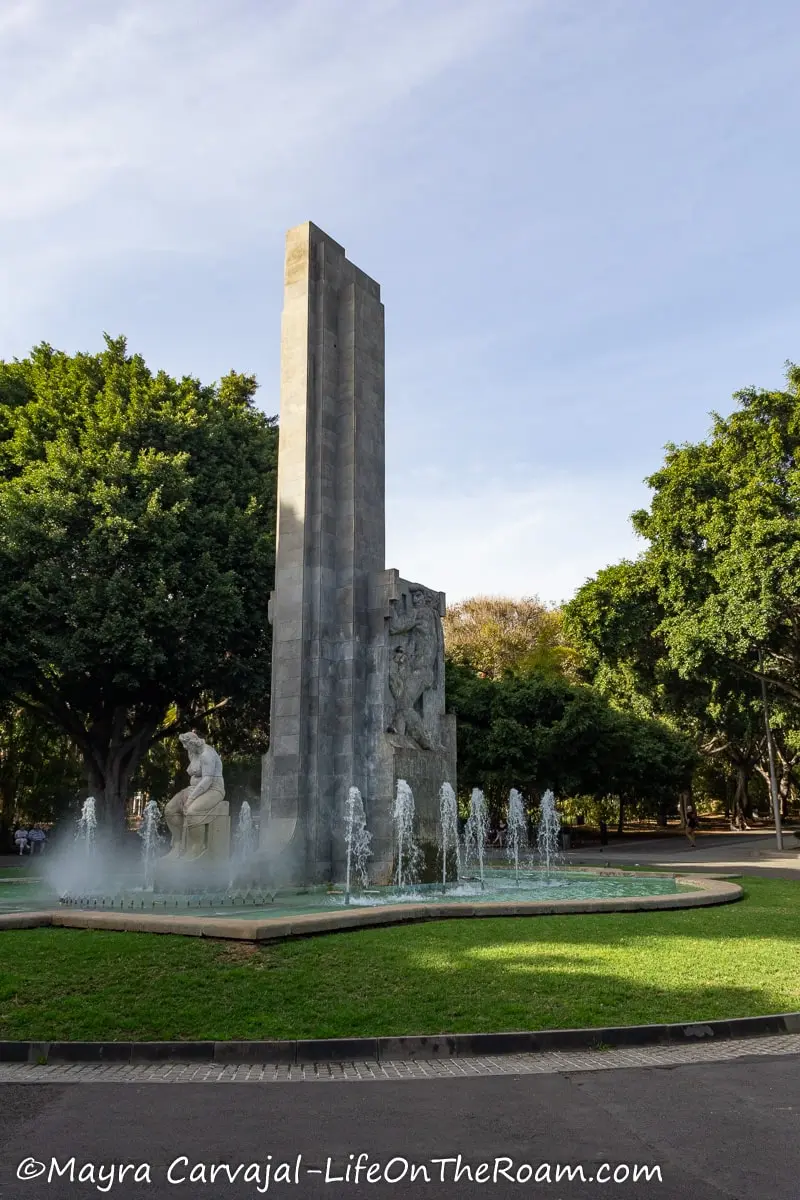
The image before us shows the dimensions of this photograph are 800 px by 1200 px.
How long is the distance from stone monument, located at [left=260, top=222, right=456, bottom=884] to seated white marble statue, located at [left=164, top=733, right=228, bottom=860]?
147 cm

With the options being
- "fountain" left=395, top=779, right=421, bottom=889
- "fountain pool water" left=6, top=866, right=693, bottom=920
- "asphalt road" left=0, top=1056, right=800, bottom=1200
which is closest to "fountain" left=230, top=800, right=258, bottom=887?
"fountain pool water" left=6, top=866, right=693, bottom=920

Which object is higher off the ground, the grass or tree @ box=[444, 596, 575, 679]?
tree @ box=[444, 596, 575, 679]

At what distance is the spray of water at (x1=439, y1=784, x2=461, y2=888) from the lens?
1834 centimetres

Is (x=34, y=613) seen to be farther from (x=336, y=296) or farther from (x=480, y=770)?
(x=480, y=770)

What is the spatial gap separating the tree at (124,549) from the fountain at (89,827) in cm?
78

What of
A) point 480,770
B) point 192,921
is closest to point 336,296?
point 192,921

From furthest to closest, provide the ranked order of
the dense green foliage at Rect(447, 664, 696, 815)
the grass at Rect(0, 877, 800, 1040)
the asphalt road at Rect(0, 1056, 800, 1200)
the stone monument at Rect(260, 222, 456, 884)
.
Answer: the dense green foliage at Rect(447, 664, 696, 815), the stone monument at Rect(260, 222, 456, 884), the grass at Rect(0, 877, 800, 1040), the asphalt road at Rect(0, 1056, 800, 1200)

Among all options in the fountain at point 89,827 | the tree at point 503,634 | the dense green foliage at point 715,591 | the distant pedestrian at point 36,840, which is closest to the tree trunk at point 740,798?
the tree at point 503,634

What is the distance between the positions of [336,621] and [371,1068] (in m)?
12.2

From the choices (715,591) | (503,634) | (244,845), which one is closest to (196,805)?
(244,845)

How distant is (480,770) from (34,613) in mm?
18741

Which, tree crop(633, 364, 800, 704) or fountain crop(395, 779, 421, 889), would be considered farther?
tree crop(633, 364, 800, 704)

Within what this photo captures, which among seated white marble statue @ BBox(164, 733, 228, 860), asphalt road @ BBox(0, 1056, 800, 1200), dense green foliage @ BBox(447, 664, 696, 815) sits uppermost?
dense green foliage @ BBox(447, 664, 696, 815)

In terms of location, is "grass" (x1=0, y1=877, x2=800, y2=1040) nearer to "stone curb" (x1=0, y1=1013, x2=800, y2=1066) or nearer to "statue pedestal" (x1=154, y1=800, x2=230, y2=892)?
"stone curb" (x1=0, y1=1013, x2=800, y2=1066)
